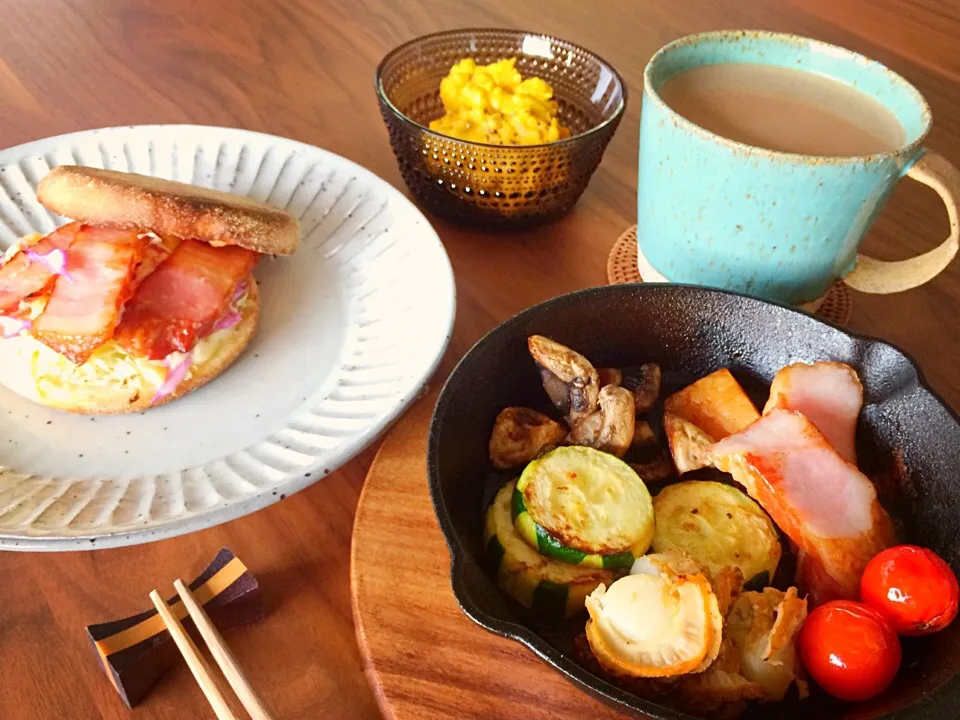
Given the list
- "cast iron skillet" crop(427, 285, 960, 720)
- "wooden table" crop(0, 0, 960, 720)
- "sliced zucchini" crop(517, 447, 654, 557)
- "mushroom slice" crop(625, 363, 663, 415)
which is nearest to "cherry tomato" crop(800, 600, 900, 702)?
"cast iron skillet" crop(427, 285, 960, 720)

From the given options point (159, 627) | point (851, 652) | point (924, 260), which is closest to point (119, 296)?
point (159, 627)

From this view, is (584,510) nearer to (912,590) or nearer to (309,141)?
(912,590)

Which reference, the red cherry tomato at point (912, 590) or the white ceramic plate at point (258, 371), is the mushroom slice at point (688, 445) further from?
the white ceramic plate at point (258, 371)

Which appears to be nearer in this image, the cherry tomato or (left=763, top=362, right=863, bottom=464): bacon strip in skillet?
the cherry tomato

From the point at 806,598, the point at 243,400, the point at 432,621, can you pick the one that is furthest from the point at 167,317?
the point at 806,598

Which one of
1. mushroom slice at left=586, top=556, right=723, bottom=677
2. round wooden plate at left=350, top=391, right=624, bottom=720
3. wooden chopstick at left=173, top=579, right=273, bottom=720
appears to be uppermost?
mushroom slice at left=586, top=556, right=723, bottom=677

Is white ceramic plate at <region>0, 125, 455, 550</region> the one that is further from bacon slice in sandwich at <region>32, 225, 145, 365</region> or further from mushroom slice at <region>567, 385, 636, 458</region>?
mushroom slice at <region>567, 385, 636, 458</region>

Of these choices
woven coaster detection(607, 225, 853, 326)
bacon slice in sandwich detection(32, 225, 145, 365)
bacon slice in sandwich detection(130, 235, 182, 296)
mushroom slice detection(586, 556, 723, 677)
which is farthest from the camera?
woven coaster detection(607, 225, 853, 326)
